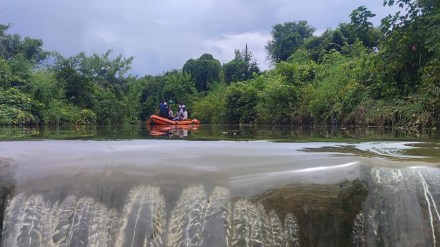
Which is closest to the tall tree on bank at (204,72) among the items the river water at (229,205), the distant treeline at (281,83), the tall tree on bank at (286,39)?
the distant treeline at (281,83)

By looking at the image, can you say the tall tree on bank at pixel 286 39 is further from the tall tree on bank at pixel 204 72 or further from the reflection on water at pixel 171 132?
the reflection on water at pixel 171 132

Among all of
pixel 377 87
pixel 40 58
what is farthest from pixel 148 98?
pixel 377 87

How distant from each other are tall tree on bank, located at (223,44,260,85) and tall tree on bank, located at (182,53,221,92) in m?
5.31

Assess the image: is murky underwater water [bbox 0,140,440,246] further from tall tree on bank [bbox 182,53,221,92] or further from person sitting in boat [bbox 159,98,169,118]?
tall tree on bank [bbox 182,53,221,92]

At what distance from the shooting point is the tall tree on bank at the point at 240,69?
126 feet

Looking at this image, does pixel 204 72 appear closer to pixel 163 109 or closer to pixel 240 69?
pixel 240 69

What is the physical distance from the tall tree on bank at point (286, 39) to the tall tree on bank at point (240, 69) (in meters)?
2.41

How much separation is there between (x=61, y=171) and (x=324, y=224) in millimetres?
2214

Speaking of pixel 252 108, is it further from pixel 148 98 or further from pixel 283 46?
pixel 148 98

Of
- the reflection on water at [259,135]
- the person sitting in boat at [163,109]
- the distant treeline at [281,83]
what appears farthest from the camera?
the person sitting in boat at [163,109]

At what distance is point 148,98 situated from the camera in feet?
146

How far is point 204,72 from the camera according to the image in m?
46.0

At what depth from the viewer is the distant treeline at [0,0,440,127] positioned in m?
11.8

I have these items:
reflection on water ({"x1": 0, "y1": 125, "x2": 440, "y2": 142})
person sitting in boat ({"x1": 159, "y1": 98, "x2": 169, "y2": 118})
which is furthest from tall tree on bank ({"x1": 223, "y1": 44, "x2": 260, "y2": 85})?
reflection on water ({"x1": 0, "y1": 125, "x2": 440, "y2": 142})
